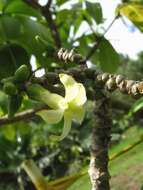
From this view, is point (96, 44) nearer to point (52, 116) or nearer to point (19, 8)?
point (19, 8)

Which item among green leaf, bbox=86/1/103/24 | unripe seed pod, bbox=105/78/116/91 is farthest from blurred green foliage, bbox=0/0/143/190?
unripe seed pod, bbox=105/78/116/91

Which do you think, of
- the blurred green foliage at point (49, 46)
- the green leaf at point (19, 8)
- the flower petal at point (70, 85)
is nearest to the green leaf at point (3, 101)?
the blurred green foliage at point (49, 46)

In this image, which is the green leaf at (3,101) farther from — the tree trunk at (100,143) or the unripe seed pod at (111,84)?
the unripe seed pod at (111,84)

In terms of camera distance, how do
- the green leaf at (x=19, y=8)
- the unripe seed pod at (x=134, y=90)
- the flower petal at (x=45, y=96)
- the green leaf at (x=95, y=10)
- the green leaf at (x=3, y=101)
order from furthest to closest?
the green leaf at (x=95, y=10) → the green leaf at (x=19, y=8) → the green leaf at (x=3, y=101) → the flower petal at (x=45, y=96) → the unripe seed pod at (x=134, y=90)

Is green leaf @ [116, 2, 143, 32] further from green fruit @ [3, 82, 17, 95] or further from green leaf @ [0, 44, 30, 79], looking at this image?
green fruit @ [3, 82, 17, 95]

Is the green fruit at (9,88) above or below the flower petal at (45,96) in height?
above

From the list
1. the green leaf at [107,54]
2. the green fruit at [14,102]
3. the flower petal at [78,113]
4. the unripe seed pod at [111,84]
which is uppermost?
the unripe seed pod at [111,84]

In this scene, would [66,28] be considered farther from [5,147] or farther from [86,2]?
[5,147]
